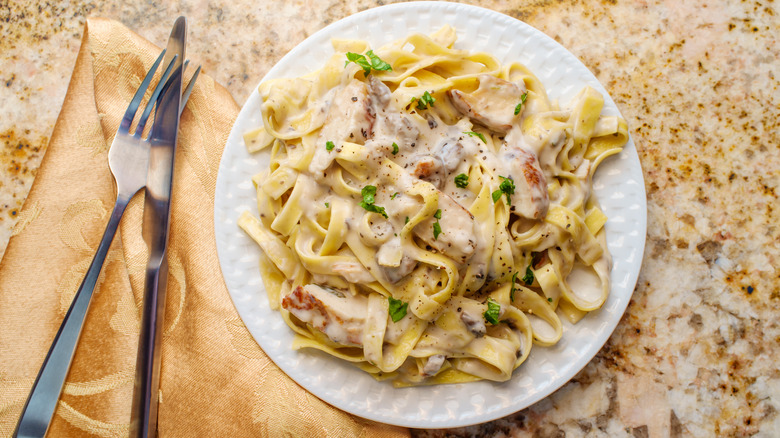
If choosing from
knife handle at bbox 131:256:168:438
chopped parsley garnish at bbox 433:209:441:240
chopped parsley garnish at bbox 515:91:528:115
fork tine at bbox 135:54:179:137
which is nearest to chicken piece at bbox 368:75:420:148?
chopped parsley garnish at bbox 433:209:441:240

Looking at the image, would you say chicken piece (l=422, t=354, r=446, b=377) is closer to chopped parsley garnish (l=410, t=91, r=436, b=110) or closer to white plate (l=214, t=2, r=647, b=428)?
white plate (l=214, t=2, r=647, b=428)

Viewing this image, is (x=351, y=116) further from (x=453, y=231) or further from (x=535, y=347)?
(x=535, y=347)

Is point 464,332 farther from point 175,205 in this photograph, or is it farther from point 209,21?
point 209,21

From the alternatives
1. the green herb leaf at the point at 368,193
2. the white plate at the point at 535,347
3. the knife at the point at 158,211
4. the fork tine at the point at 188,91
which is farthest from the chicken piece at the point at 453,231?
the fork tine at the point at 188,91

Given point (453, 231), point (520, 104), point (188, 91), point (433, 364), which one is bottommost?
point (433, 364)

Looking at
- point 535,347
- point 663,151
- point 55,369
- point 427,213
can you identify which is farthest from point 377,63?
point 55,369

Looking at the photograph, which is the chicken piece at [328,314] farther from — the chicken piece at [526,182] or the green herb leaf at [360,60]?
the green herb leaf at [360,60]
